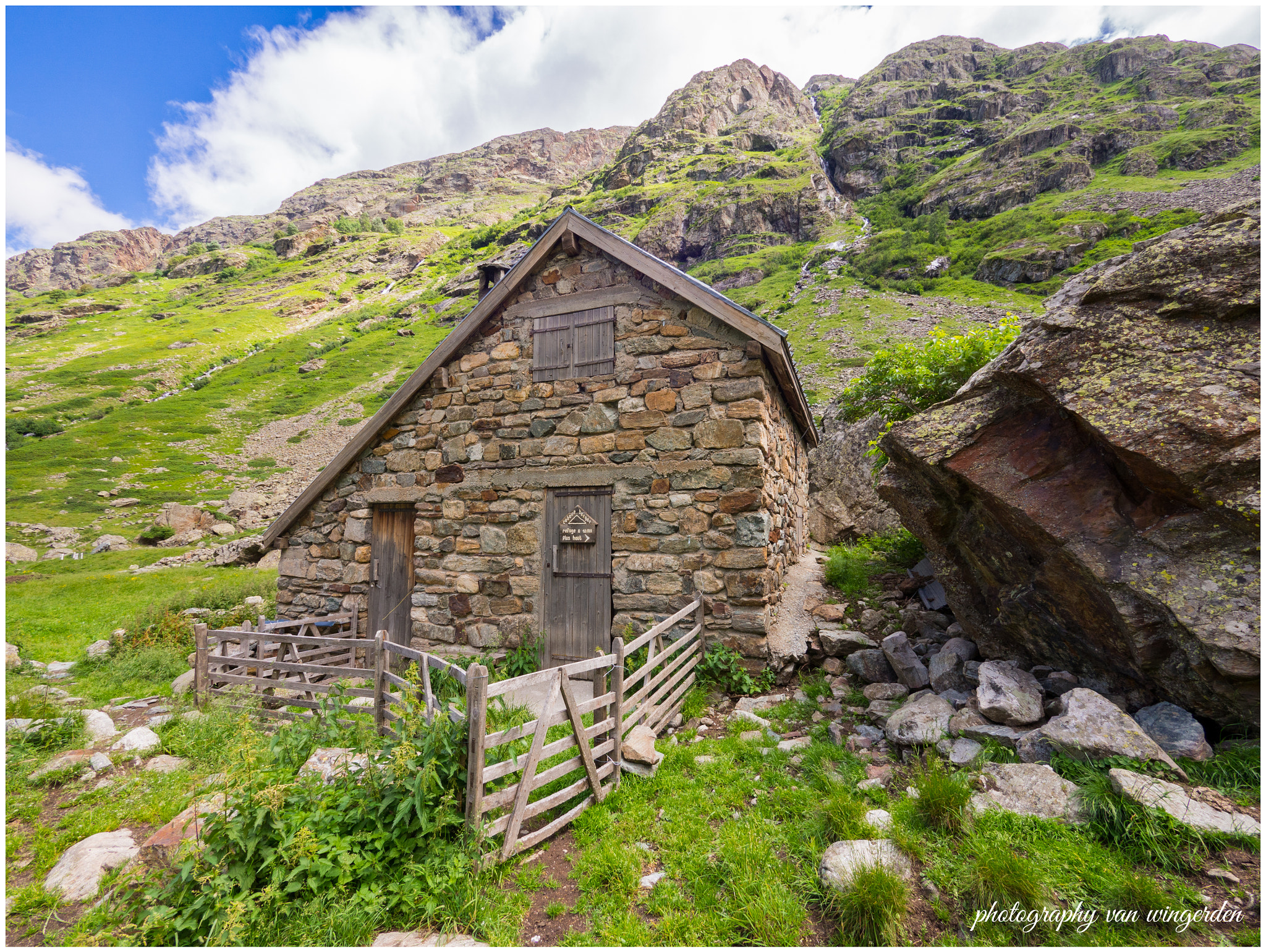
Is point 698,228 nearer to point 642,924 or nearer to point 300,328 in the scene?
point 300,328

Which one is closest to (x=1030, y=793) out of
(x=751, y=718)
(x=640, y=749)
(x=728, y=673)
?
(x=751, y=718)

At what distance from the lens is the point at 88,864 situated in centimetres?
401

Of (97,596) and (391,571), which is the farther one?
(97,596)

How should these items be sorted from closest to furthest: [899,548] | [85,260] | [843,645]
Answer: [843,645]
[899,548]
[85,260]

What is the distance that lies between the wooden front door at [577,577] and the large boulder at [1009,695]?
455cm

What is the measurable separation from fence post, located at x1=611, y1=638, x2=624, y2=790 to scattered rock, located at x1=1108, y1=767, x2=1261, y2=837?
3.66 m

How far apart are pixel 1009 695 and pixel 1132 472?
2.14 metres

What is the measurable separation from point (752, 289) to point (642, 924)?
5242 cm

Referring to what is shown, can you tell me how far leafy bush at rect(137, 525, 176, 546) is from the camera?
2342 cm

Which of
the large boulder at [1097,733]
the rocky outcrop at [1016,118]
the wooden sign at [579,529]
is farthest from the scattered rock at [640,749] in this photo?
the rocky outcrop at [1016,118]

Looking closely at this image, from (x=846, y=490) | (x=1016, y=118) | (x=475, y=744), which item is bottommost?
(x=475, y=744)

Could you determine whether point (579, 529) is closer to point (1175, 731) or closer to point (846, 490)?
point (1175, 731)

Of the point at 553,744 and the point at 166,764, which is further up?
the point at 553,744

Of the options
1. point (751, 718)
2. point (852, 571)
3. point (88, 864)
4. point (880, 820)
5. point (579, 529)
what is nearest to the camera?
point (880, 820)
